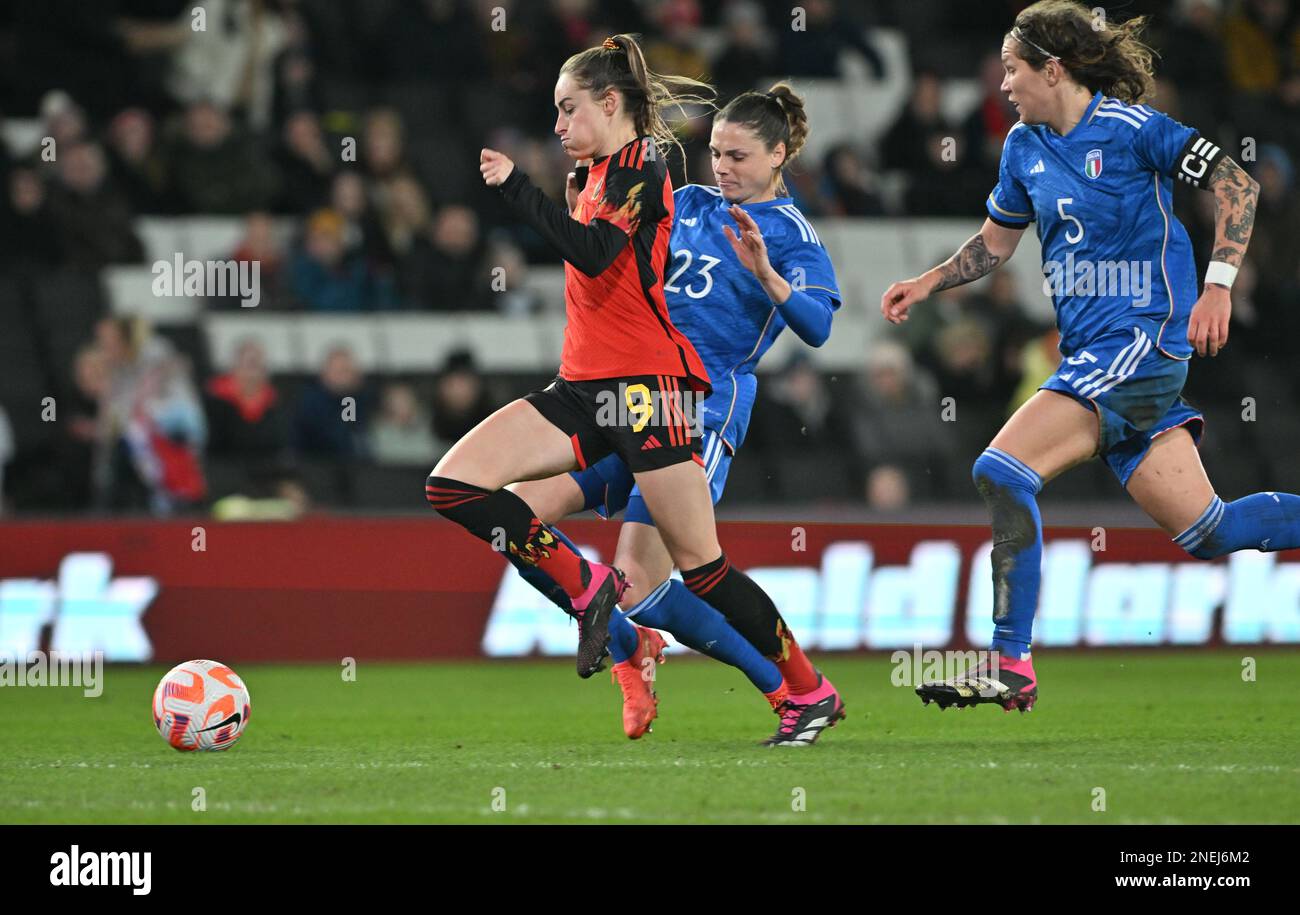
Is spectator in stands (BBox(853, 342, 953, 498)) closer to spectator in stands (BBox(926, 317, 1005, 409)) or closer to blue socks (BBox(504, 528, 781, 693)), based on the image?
spectator in stands (BBox(926, 317, 1005, 409))

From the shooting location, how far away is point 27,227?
1230 centimetres

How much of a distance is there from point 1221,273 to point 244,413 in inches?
275

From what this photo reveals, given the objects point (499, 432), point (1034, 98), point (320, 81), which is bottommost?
point (499, 432)

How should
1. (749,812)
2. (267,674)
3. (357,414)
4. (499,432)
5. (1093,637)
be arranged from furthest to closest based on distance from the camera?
(357,414)
(1093,637)
(267,674)
(499,432)
(749,812)

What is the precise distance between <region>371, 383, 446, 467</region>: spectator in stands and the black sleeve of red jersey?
614 centimetres

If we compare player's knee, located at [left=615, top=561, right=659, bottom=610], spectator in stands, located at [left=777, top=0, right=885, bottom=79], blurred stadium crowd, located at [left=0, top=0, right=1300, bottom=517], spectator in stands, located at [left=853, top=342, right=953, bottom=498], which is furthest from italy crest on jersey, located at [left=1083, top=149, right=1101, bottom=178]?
spectator in stands, located at [left=777, top=0, right=885, bottom=79]

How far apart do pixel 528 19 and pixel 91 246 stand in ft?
14.1

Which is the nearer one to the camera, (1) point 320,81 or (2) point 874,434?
(2) point 874,434

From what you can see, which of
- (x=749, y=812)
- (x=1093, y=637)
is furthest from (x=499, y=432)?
(x=1093, y=637)

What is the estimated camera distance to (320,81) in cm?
1416

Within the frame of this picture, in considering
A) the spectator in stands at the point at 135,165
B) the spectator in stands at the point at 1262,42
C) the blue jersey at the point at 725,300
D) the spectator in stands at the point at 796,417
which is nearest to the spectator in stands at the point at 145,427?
the spectator in stands at the point at 135,165

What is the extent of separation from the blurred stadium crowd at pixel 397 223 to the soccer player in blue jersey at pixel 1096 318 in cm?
556

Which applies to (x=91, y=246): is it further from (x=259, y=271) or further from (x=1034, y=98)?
(x=1034, y=98)

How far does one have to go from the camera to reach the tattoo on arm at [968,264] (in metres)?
6.91
